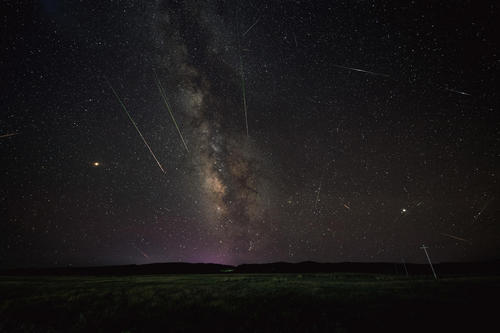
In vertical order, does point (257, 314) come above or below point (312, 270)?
above

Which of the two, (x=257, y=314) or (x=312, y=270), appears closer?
(x=257, y=314)

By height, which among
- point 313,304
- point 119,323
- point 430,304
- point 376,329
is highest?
point 119,323

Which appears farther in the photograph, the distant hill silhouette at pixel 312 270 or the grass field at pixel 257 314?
the distant hill silhouette at pixel 312 270

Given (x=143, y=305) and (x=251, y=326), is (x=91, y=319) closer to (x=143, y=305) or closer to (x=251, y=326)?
(x=143, y=305)

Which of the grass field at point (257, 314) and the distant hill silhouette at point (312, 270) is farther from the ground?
the grass field at point (257, 314)

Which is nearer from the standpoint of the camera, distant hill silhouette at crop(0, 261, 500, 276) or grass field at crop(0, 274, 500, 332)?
grass field at crop(0, 274, 500, 332)

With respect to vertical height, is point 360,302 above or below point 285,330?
below

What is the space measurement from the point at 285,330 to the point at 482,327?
6.67 meters

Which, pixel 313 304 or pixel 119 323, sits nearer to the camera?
pixel 119 323

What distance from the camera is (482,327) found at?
8.41m

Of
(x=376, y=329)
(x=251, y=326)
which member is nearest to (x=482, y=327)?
(x=376, y=329)

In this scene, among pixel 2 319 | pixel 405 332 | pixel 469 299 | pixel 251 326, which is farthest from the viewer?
pixel 469 299

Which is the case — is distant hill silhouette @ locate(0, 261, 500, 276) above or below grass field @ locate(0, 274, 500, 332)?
below

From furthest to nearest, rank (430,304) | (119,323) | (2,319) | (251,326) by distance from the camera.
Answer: (430,304) < (2,319) < (119,323) < (251,326)
